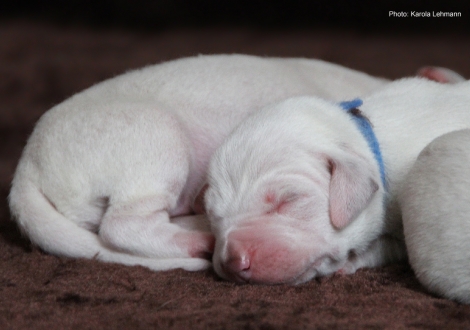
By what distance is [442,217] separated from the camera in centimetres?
233

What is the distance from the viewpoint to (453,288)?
2256 mm

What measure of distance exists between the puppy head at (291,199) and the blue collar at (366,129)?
5 centimetres

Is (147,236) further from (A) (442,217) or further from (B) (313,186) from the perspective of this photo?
(A) (442,217)

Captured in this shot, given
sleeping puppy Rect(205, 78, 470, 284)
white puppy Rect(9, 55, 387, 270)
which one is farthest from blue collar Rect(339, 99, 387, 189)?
white puppy Rect(9, 55, 387, 270)

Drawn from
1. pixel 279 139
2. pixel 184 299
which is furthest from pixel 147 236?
pixel 279 139

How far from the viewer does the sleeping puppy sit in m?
2.38

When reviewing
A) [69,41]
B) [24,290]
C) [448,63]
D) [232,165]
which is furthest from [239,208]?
[69,41]

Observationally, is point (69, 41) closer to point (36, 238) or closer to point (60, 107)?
point (60, 107)

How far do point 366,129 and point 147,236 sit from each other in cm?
92

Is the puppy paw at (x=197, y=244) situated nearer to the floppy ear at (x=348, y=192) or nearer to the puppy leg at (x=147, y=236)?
the puppy leg at (x=147, y=236)

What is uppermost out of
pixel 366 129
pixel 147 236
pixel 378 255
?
pixel 366 129

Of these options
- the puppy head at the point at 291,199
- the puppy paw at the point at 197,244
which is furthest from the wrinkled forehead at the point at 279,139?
the puppy paw at the point at 197,244

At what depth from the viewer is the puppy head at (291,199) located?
236cm

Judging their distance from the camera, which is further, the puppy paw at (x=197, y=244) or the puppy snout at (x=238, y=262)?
the puppy paw at (x=197, y=244)
